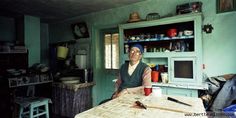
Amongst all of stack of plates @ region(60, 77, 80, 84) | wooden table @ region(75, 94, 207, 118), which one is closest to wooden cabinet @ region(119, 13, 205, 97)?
wooden table @ region(75, 94, 207, 118)

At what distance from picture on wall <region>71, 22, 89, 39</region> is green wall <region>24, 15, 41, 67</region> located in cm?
92

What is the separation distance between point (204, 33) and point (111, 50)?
207 cm

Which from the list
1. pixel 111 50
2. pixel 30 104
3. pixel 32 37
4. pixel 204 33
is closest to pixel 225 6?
pixel 204 33

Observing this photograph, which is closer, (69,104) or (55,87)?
(69,104)

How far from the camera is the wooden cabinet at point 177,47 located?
2.39m

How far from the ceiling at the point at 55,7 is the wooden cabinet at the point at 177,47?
680mm

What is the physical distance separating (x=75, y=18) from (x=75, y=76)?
5.06ft

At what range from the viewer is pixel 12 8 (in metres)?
3.53

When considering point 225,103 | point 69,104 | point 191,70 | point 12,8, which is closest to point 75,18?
point 12,8

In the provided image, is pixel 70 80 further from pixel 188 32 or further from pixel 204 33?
pixel 204 33

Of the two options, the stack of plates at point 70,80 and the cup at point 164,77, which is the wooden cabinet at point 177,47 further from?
the stack of plates at point 70,80

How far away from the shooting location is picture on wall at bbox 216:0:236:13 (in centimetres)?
244

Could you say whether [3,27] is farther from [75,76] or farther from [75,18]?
[75,76]

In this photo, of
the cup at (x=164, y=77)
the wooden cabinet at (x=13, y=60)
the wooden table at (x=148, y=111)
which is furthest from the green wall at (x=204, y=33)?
the wooden table at (x=148, y=111)
